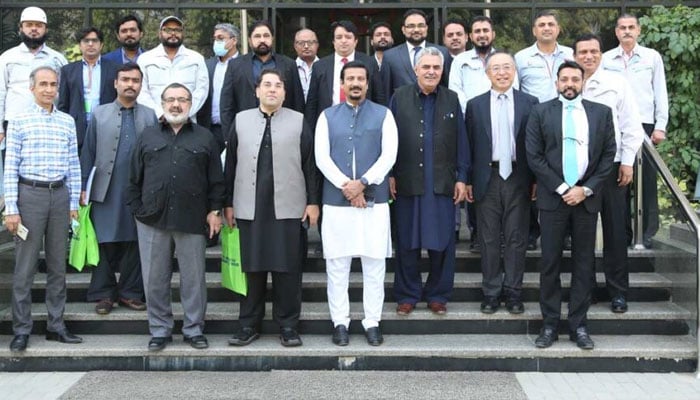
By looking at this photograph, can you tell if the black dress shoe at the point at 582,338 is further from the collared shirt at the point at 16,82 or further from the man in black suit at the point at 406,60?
the collared shirt at the point at 16,82

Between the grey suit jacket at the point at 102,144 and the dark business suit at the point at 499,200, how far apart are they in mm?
2624

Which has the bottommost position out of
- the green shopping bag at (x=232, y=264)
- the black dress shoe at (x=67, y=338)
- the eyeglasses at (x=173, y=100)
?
the black dress shoe at (x=67, y=338)

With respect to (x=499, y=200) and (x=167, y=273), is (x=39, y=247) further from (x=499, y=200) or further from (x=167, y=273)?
(x=499, y=200)

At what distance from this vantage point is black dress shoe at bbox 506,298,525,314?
653 centimetres

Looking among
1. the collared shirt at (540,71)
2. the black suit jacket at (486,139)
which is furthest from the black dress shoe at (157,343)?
the collared shirt at (540,71)

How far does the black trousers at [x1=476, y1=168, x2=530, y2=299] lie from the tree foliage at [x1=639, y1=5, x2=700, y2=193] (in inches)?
139

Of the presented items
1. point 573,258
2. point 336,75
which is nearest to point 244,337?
point 336,75

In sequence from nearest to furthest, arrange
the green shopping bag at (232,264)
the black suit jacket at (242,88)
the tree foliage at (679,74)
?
the green shopping bag at (232,264) < the black suit jacket at (242,88) < the tree foliage at (679,74)

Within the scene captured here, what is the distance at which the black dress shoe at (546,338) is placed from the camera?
20.0ft

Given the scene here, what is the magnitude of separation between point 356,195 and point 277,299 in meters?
1.02

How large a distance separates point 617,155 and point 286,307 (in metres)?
2.86

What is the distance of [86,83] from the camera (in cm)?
720

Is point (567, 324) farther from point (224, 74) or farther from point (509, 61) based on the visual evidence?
point (224, 74)

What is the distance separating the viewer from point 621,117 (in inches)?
257
